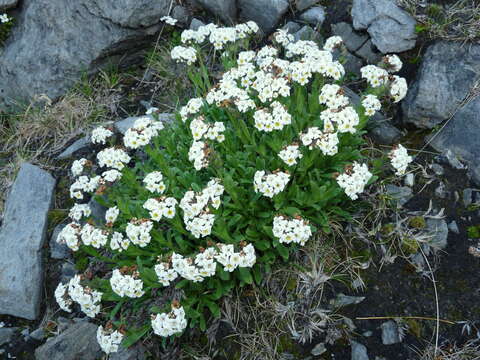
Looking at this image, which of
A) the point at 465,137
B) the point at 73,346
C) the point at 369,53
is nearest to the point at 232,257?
the point at 73,346

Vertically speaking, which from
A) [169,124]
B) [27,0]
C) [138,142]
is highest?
[27,0]

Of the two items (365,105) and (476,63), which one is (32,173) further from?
(476,63)

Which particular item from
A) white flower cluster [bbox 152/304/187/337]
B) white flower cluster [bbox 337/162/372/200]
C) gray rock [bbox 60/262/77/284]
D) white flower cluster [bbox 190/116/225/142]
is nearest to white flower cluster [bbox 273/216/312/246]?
white flower cluster [bbox 337/162/372/200]

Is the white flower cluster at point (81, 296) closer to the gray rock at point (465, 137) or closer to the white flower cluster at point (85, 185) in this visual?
the white flower cluster at point (85, 185)

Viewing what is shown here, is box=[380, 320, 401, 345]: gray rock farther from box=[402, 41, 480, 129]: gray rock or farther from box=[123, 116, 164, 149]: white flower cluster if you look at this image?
box=[123, 116, 164, 149]: white flower cluster

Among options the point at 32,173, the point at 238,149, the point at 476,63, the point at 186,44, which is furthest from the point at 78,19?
the point at 476,63

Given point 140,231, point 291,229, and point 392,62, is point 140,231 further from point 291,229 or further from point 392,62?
point 392,62
